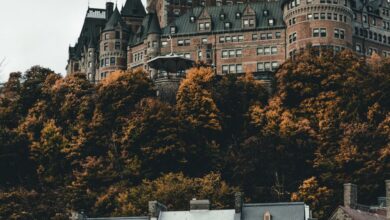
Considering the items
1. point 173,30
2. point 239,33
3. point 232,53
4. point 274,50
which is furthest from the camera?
point 173,30

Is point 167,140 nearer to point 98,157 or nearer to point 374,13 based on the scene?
point 98,157

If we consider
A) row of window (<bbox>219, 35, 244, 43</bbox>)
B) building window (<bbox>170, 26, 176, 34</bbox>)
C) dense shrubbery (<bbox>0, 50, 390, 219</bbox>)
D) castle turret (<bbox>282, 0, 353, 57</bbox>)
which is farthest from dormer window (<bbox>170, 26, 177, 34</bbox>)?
dense shrubbery (<bbox>0, 50, 390, 219</bbox>)

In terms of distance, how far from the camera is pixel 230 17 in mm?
163375

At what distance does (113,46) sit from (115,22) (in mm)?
4109

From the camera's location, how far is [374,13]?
164m

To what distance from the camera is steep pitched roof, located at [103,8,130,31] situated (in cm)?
17188

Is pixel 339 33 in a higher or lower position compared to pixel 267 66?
higher

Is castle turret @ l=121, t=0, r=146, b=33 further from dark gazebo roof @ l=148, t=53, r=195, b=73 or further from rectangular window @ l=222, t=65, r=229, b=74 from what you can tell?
dark gazebo roof @ l=148, t=53, r=195, b=73

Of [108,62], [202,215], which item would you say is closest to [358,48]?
[108,62]

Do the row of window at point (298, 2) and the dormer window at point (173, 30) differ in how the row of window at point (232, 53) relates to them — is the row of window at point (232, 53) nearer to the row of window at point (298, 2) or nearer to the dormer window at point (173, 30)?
the dormer window at point (173, 30)

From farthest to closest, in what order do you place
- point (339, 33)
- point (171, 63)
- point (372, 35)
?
point (372, 35), point (339, 33), point (171, 63)

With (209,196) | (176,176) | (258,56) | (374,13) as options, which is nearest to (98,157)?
(176,176)

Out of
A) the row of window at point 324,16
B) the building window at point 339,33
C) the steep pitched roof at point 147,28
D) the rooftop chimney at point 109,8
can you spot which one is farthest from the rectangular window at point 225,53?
the rooftop chimney at point 109,8

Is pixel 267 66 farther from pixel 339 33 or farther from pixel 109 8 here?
pixel 109 8
